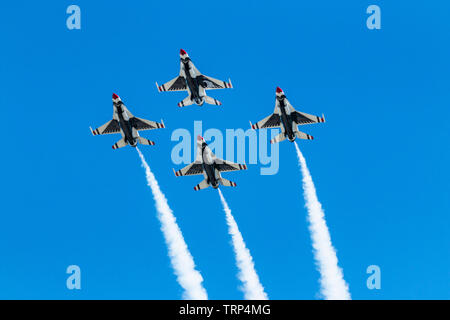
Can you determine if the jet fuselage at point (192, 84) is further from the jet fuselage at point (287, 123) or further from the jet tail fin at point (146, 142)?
the jet fuselage at point (287, 123)

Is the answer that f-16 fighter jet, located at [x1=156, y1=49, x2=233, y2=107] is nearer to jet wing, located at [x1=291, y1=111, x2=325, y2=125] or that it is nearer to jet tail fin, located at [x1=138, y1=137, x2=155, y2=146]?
jet tail fin, located at [x1=138, y1=137, x2=155, y2=146]

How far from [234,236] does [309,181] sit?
43.5ft

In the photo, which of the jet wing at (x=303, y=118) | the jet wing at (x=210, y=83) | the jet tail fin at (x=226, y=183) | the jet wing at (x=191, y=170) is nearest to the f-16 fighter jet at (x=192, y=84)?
the jet wing at (x=210, y=83)

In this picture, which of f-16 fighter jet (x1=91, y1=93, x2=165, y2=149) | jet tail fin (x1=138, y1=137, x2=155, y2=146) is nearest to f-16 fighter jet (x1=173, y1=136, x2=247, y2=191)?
jet tail fin (x1=138, y1=137, x2=155, y2=146)

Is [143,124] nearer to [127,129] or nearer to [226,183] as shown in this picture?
[127,129]

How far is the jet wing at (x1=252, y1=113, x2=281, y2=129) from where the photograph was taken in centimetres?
10500

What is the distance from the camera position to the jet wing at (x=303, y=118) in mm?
103012

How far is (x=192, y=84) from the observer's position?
10638 centimetres

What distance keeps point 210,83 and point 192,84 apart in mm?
3585
